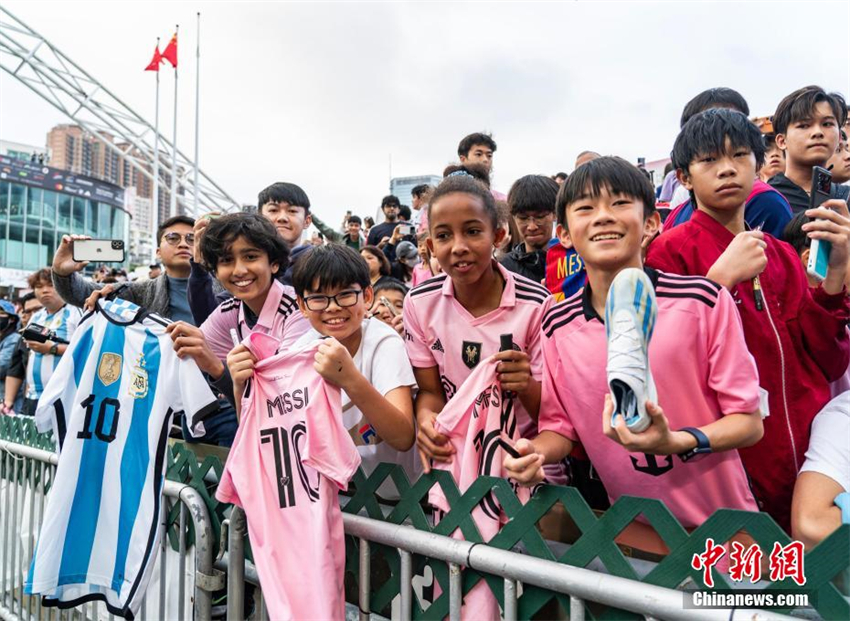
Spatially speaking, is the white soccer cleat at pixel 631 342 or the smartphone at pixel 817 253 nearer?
the white soccer cleat at pixel 631 342

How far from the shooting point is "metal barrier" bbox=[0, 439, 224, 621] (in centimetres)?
243

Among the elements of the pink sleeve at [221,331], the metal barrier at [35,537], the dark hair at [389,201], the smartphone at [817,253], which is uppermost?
the dark hair at [389,201]

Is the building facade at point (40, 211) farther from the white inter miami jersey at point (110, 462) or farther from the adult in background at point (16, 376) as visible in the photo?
the white inter miami jersey at point (110, 462)

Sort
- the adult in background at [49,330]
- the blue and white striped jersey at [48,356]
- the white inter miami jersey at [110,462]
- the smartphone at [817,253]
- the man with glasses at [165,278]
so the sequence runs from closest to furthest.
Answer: the smartphone at [817,253]
the white inter miami jersey at [110,462]
the man with glasses at [165,278]
the adult in background at [49,330]
the blue and white striped jersey at [48,356]

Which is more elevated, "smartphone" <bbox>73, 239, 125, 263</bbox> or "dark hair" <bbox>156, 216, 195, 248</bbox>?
"dark hair" <bbox>156, 216, 195, 248</bbox>

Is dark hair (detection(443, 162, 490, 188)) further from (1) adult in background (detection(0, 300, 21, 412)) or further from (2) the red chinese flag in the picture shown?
(2) the red chinese flag

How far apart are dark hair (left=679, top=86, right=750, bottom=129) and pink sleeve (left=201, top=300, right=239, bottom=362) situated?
8.21 feet

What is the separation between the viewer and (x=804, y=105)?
3.09 metres

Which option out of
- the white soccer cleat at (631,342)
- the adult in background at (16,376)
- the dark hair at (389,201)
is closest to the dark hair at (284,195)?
the white soccer cleat at (631,342)

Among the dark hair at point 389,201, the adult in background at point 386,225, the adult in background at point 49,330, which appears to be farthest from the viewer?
the dark hair at point 389,201

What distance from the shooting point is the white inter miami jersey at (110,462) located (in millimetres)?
2812

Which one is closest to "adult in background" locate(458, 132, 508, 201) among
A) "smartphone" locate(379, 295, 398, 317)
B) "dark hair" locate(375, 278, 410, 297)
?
"dark hair" locate(375, 278, 410, 297)

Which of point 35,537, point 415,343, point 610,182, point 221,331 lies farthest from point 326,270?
point 35,537

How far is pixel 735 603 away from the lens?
1325 millimetres
